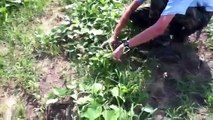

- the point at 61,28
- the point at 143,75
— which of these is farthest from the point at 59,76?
the point at 143,75

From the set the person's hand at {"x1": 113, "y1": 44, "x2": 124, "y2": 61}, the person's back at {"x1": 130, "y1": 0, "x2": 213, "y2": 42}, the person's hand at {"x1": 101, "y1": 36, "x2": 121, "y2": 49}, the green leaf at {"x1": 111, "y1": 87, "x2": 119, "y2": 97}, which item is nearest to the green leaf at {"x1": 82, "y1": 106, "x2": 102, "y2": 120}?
the green leaf at {"x1": 111, "y1": 87, "x2": 119, "y2": 97}

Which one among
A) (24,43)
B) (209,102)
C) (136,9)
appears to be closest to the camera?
(209,102)

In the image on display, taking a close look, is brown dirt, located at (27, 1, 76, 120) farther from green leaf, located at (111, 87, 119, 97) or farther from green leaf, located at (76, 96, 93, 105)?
green leaf, located at (111, 87, 119, 97)

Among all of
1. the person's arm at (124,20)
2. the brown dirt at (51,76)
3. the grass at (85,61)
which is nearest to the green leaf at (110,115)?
the grass at (85,61)

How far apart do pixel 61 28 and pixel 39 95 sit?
55 cm

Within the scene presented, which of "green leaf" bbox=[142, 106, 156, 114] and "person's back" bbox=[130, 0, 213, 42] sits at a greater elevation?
"person's back" bbox=[130, 0, 213, 42]

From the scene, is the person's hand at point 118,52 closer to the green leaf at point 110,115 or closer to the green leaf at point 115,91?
the green leaf at point 115,91

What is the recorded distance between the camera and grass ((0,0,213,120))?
252 cm

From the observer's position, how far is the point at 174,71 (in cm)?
271

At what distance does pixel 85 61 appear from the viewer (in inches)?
111

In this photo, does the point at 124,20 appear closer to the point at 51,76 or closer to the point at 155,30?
the point at 155,30

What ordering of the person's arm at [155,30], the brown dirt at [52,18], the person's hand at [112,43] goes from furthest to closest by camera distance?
the brown dirt at [52,18], the person's hand at [112,43], the person's arm at [155,30]

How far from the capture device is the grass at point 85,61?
2.52 m

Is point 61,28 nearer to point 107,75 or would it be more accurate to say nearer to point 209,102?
point 107,75
